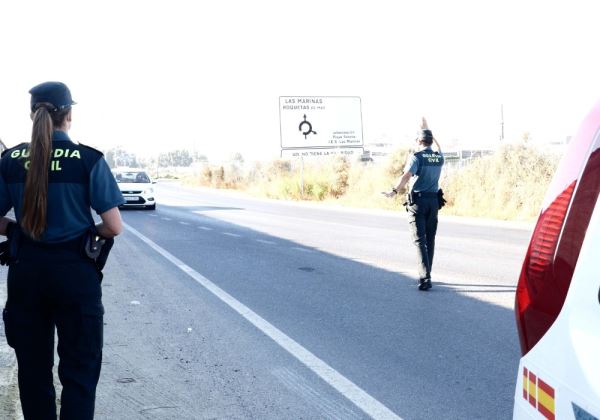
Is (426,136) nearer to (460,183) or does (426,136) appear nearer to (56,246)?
(56,246)

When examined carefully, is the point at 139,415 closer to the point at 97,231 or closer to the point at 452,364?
the point at 97,231

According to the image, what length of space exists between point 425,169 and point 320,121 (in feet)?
116

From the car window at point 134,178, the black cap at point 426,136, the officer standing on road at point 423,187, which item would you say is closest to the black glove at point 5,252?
the officer standing on road at point 423,187

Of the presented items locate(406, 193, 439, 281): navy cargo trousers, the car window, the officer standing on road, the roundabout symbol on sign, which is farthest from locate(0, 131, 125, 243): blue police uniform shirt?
the roundabout symbol on sign

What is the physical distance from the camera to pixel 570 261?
6.88ft

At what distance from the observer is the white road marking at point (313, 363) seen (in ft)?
15.6

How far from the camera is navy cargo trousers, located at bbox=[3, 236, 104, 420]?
342 cm

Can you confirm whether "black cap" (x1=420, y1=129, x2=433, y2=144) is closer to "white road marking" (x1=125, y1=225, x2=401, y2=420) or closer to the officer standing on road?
the officer standing on road

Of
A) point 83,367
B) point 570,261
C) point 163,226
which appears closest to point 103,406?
point 83,367

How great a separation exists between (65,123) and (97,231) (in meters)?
0.54

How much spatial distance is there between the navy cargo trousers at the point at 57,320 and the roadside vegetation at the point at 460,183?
2023 cm

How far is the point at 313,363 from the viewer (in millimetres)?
5836

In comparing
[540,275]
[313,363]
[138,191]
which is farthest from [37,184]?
[138,191]

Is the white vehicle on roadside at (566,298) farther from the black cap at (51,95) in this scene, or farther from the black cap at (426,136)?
the black cap at (426,136)
